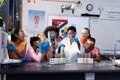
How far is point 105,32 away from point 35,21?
156cm

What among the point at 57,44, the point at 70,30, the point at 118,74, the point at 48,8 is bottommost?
the point at 118,74

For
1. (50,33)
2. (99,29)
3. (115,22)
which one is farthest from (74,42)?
(115,22)

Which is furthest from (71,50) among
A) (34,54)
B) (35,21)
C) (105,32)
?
(105,32)

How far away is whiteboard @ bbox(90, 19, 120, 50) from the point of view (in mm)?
4742

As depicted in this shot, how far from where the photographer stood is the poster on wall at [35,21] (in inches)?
173

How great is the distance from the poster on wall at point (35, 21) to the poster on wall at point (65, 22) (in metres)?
0.16

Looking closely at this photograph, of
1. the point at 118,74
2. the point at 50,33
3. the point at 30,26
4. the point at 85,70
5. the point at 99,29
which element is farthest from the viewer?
the point at 99,29

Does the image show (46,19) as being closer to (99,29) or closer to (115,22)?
(99,29)

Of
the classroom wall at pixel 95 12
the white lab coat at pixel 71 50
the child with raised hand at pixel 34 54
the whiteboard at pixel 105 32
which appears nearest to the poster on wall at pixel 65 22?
the classroom wall at pixel 95 12

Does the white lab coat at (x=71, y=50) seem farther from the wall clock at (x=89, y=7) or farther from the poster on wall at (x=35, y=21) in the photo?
the wall clock at (x=89, y=7)

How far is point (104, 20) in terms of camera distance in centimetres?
484

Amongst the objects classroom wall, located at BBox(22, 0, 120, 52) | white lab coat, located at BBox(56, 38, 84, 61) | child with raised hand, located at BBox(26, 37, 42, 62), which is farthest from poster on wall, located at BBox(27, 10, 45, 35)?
child with raised hand, located at BBox(26, 37, 42, 62)

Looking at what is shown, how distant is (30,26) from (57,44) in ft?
5.41

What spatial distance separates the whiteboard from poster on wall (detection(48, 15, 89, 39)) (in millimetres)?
205
